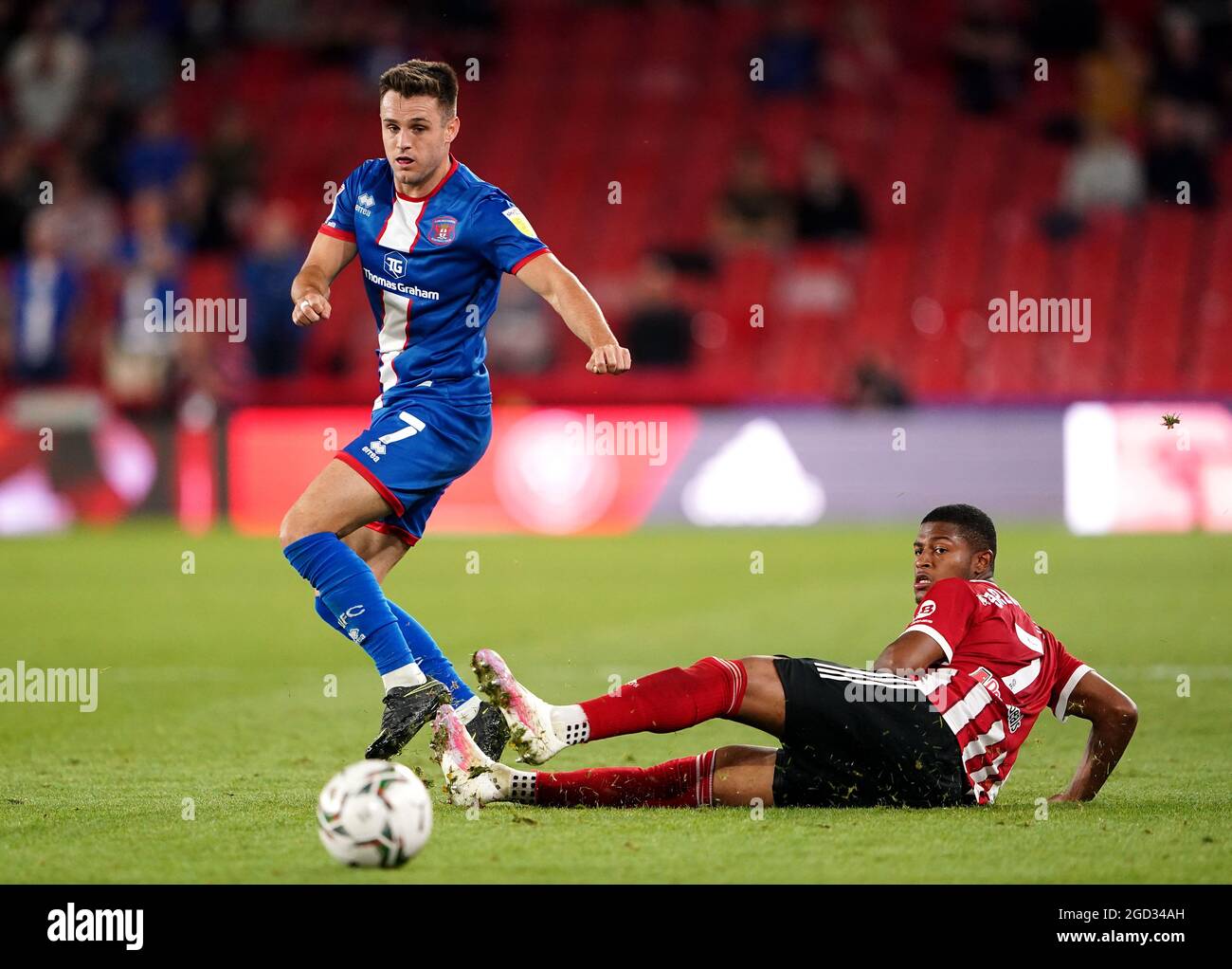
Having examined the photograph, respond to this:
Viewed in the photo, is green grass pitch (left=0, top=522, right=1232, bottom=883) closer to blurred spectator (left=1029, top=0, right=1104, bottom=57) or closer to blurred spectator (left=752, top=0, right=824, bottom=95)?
blurred spectator (left=752, top=0, right=824, bottom=95)

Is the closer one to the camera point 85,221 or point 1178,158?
point 1178,158

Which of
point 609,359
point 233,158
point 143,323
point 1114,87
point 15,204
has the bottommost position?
point 609,359

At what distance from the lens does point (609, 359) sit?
5.05 m

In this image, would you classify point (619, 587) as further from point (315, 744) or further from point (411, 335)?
point (411, 335)

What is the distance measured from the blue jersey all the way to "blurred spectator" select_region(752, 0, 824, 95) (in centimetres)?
1506

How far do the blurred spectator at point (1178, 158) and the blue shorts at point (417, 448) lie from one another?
13779 millimetres

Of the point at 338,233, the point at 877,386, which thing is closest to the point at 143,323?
the point at 877,386

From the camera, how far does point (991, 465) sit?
14.9m

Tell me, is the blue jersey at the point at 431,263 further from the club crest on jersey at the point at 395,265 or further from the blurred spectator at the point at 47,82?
the blurred spectator at the point at 47,82

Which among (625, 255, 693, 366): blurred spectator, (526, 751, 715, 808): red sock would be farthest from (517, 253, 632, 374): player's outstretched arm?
(625, 255, 693, 366): blurred spectator

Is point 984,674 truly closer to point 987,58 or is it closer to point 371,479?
point 371,479

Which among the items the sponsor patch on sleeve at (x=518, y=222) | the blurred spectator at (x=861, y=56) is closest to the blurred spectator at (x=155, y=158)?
the blurred spectator at (x=861, y=56)

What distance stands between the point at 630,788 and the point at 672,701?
0.42 metres
